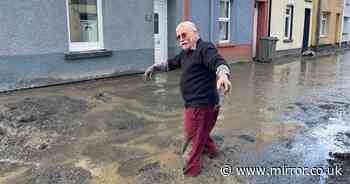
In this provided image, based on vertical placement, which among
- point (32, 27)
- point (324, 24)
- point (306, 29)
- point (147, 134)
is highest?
point (324, 24)

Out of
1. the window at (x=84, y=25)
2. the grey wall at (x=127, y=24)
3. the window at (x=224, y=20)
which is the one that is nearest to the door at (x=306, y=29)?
the window at (x=224, y=20)

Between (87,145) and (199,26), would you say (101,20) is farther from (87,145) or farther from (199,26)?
(87,145)

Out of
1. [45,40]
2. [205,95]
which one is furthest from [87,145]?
[45,40]

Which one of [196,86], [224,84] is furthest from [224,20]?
[224,84]

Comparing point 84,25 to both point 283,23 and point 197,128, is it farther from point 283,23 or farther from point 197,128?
point 283,23

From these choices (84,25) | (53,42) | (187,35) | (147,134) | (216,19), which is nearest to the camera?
(187,35)

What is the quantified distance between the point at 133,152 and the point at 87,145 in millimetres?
691

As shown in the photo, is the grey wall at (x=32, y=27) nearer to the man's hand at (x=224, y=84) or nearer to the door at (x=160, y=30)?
the door at (x=160, y=30)

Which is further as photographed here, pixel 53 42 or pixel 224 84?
pixel 53 42

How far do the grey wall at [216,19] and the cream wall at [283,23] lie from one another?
231 centimetres

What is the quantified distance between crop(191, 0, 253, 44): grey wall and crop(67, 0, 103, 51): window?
389 cm

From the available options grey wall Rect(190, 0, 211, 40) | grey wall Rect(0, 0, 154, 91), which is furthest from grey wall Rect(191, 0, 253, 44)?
grey wall Rect(0, 0, 154, 91)

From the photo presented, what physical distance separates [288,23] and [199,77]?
1592cm

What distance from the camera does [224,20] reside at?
13.5 metres
